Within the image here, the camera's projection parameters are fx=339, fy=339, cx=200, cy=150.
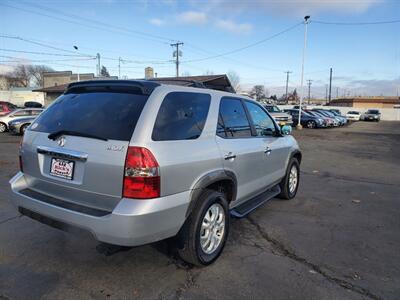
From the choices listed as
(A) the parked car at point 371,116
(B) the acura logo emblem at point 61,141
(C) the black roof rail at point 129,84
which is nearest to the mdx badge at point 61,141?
(B) the acura logo emblem at point 61,141

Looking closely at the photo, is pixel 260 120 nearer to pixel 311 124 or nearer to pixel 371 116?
pixel 311 124

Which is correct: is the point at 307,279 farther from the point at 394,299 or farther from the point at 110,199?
the point at 110,199

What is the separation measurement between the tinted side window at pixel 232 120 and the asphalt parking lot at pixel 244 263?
1346mm

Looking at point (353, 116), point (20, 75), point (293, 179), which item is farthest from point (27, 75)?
point (293, 179)

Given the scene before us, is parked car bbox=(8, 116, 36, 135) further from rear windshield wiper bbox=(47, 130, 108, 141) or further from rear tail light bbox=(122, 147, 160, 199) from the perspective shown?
rear tail light bbox=(122, 147, 160, 199)

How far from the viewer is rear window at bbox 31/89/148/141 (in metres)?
2.93

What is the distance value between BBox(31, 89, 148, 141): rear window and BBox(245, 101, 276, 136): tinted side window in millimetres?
2029

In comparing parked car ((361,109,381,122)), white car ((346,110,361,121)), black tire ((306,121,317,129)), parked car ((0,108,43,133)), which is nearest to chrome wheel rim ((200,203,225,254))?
parked car ((0,108,43,133))

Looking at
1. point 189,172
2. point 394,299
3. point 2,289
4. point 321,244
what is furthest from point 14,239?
point 394,299

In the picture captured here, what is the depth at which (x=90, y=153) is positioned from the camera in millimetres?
2904

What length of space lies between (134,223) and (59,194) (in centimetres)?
93

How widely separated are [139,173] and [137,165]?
67 mm

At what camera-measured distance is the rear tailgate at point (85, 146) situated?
9.36 ft

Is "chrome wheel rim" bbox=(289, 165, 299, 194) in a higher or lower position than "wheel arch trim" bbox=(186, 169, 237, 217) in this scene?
lower
